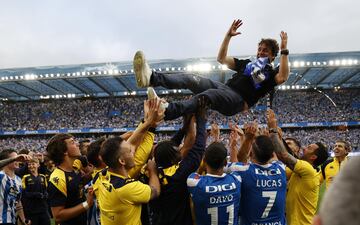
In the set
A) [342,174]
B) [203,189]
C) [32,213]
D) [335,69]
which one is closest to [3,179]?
[32,213]

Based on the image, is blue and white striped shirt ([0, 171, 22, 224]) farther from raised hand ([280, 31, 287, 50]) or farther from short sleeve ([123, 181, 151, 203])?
raised hand ([280, 31, 287, 50])

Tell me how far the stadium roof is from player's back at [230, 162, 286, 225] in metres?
27.2

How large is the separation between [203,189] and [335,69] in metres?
31.2

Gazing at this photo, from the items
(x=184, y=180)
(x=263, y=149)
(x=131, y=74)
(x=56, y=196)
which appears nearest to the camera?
(x=184, y=180)

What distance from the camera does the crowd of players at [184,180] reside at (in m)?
3.11

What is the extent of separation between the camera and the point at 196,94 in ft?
Answer: 14.0

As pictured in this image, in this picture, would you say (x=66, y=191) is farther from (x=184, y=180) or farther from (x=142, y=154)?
(x=184, y=180)

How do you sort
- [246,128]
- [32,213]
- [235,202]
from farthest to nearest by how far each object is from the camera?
[32,213] < [246,128] < [235,202]

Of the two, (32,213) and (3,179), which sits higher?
(3,179)

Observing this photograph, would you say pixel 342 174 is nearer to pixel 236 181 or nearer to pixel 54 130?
pixel 236 181

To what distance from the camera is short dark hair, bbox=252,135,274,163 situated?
347 centimetres

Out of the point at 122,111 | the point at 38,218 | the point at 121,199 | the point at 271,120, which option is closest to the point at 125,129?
the point at 122,111

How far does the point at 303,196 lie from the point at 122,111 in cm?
3518

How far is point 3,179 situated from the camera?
17.0 ft
